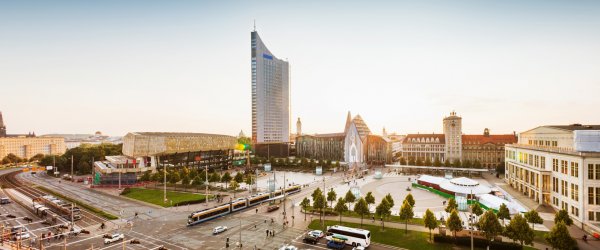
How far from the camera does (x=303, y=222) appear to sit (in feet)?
188

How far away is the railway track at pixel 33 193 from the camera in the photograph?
2303 inches

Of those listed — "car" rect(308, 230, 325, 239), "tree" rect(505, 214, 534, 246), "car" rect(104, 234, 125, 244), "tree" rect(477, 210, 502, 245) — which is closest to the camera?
"tree" rect(505, 214, 534, 246)

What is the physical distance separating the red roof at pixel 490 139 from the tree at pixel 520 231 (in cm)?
11199

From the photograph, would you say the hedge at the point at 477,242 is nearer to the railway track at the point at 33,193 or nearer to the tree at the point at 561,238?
the tree at the point at 561,238

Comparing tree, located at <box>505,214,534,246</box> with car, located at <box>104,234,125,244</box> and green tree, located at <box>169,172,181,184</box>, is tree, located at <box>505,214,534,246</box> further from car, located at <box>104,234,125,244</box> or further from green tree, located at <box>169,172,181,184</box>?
green tree, located at <box>169,172,181,184</box>

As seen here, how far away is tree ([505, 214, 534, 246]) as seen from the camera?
130 ft

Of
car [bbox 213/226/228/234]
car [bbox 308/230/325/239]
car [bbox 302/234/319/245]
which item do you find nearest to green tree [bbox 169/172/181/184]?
car [bbox 213/226/228/234]

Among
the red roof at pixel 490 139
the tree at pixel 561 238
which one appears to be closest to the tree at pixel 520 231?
the tree at pixel 561 238

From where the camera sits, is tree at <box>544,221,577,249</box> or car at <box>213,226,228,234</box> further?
car at <box>213,226,228,234</box>

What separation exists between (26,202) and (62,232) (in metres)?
36.9

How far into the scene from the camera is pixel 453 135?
142625 millimetres

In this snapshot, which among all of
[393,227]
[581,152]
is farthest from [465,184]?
[393,227]

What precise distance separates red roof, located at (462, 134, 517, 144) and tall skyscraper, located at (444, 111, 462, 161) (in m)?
5.32

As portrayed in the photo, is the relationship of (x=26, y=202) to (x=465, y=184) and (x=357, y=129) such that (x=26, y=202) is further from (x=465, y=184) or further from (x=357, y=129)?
(x=357, y=129)
